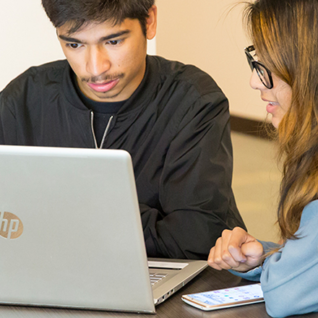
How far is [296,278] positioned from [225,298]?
0.13 metres

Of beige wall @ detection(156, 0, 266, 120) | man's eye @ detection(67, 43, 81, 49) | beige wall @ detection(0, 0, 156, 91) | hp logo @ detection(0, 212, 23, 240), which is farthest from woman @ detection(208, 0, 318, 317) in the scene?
beige wall @ detection(156, 0, 266, 120)

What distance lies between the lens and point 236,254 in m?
0.98

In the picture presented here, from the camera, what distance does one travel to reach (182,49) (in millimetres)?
3762

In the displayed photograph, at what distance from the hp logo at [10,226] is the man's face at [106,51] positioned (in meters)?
0.68

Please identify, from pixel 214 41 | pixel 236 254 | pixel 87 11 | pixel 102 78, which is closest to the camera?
pixel 236 254

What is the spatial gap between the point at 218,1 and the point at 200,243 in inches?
116

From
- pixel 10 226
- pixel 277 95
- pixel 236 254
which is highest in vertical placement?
pixel 277 95

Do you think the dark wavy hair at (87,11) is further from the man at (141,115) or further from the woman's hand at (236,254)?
the woman's hand at (236,254)

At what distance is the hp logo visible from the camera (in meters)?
0.77

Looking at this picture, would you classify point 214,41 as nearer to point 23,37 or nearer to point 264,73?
point 23,37

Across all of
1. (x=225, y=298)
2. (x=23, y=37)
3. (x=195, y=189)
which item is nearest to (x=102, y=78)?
(x=195, y=189)

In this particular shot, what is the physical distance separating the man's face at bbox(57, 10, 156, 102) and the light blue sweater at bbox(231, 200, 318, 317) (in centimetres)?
74

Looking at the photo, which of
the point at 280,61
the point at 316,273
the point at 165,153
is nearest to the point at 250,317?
the point at 316,273

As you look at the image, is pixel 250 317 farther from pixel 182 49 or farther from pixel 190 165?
pixel 182 49
